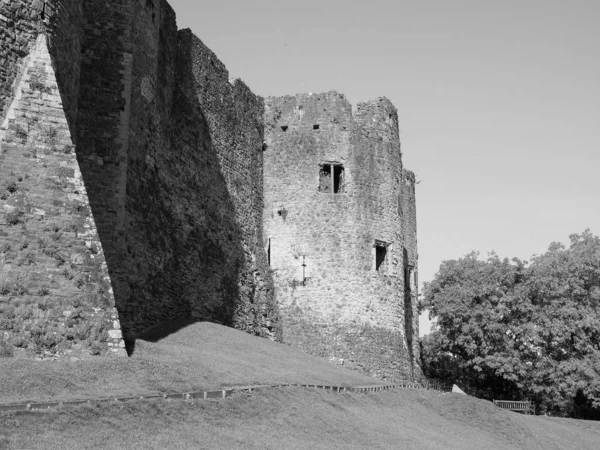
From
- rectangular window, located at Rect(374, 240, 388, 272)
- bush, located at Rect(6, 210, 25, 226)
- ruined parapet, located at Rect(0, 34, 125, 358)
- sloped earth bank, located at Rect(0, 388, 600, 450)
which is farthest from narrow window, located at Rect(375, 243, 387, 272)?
bush, located at Rect(6, 210, 25, 226)

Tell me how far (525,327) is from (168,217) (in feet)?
63.3

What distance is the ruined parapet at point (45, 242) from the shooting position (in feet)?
46.2

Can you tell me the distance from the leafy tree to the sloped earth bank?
31.0 feet

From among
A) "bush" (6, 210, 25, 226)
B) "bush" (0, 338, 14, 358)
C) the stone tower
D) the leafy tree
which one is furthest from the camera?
the leafy tree

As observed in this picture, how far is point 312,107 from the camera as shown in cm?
3269

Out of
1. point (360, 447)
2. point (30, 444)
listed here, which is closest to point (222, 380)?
point (360, 447)

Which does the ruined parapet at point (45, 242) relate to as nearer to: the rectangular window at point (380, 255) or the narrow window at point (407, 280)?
the rectangular window at point (380, 255)

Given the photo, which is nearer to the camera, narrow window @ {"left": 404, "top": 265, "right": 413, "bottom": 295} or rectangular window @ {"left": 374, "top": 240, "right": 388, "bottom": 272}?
rectangular window @ {"left": 374, "top": 240, "right": 388, "bottom": 272}

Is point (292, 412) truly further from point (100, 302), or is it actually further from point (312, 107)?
point (312, 107)

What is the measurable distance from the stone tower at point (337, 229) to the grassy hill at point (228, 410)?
14.1 feet

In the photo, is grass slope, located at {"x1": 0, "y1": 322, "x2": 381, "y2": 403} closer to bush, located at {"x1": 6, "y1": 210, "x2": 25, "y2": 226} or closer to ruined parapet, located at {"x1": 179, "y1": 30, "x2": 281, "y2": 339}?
bush, located at {"x1": 6, "y1": 210, "x2": 25, "y2": 226}

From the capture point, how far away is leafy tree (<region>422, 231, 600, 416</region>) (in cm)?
3600

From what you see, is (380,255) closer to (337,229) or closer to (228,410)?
(337,229)

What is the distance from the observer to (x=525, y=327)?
120 feet
